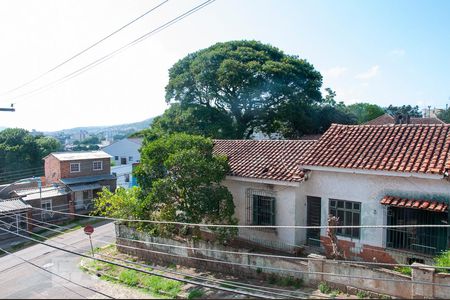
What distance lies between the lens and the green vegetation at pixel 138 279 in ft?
45.6

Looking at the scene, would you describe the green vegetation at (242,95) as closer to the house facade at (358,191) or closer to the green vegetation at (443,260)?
the house facade at (358,191)

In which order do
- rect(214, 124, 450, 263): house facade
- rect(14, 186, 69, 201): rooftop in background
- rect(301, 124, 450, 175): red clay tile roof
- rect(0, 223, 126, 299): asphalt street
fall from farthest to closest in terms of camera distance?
rect(14, 186, 69, 201): rooftop in background → rect(0, 223, 126, 299): asphalt street → rect(301, 124, 450, 175): red clay tile roof → rect(214, 124, 450, 263): house facade

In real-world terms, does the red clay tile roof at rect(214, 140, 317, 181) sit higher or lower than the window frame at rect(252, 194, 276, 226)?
higher

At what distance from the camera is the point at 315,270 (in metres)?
12.4

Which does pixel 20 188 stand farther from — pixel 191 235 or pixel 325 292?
pixel 325 292

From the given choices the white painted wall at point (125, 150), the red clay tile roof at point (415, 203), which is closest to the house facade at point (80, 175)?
the white painted wall at point (125, 150)

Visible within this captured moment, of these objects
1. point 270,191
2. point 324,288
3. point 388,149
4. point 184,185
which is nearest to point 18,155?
point 184,185

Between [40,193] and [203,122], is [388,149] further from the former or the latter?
[40,193]

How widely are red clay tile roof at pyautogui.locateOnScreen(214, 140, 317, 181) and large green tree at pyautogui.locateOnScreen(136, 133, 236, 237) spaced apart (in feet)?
4.62

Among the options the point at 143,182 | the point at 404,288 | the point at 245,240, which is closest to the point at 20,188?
the point at 143,182

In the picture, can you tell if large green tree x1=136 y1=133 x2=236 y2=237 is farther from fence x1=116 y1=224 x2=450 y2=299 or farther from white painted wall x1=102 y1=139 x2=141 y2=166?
white painted wall x1=102 y1=139 x2=141 y2=166

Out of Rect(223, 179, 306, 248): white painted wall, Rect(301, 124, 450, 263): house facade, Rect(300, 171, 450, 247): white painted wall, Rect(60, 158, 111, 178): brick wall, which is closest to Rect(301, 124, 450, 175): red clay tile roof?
Rect(301, 124, 450, 263): house facade

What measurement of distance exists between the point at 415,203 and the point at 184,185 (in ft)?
27.5

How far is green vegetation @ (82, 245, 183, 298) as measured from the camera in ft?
45.6
